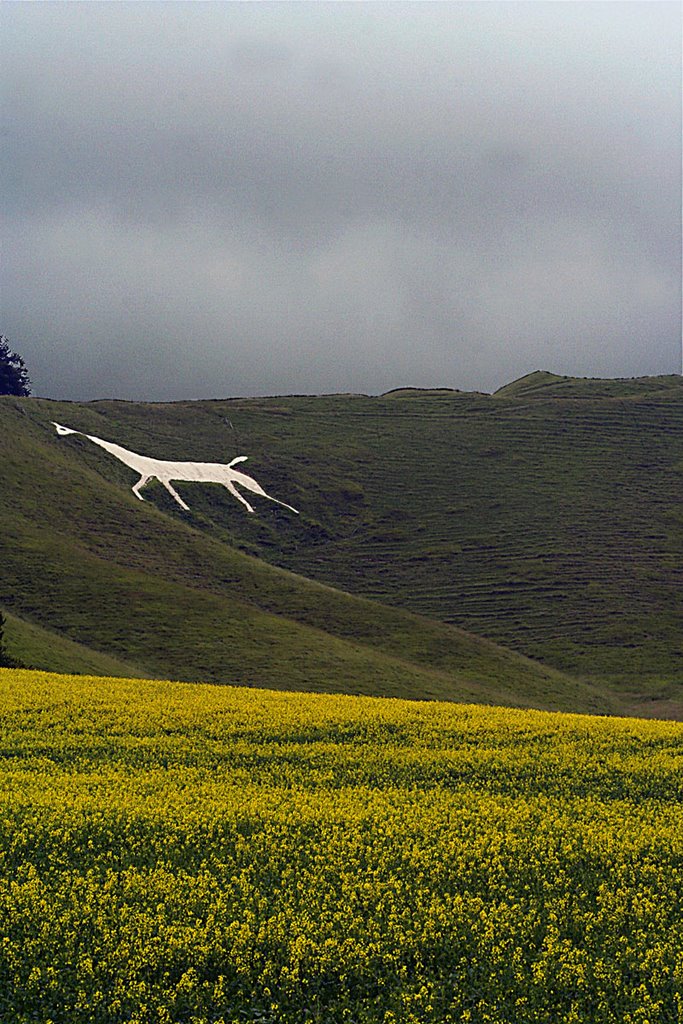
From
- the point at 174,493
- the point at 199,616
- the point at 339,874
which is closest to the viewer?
the point at 339,874

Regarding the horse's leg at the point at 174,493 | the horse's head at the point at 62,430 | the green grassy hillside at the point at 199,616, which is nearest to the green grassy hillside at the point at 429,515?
the green grassy hillside at the point at 199,616

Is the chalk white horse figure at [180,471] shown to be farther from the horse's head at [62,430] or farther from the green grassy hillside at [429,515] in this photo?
the green grassy hillside at [429,515]

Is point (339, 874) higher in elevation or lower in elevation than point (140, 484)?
lower

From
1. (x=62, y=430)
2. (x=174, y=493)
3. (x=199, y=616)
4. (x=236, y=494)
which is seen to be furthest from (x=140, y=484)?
(x=199, y=616)

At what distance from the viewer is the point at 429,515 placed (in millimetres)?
123375

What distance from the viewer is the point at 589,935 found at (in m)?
13.9

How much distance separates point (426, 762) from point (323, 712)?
438 cm

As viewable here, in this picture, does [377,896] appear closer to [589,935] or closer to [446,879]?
[446,879]

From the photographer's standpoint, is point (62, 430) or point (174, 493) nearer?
point (174, 493)

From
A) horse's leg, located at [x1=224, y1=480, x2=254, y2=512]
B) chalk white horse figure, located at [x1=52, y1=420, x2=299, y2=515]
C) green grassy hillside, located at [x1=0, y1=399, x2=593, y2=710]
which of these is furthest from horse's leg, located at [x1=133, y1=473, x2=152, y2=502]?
horse's leg, located at [x1=224, y1=480, x2=254, y2=512]

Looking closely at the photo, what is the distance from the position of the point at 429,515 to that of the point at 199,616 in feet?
183

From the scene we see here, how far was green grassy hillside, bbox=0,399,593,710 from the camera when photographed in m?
63.2

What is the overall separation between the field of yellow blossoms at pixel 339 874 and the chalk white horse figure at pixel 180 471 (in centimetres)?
10100

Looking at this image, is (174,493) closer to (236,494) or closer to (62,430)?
(236,494)
